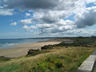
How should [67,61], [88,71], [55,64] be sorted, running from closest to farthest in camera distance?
[88,71]
[55,64]
[67,61]

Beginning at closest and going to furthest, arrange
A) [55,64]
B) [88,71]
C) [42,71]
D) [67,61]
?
[88,71]
[42,71]
[55,64]
[67,61]

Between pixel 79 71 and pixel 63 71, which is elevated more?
pixel 79 71

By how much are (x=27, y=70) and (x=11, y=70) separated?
120 centimetres

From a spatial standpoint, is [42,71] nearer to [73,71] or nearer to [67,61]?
[73,71]

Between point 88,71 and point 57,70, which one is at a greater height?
point 88,71

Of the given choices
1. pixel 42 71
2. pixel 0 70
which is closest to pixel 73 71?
pixel 42 71

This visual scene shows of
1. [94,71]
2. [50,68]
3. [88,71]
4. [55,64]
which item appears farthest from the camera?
[55,64]

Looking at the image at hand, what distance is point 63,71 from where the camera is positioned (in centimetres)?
757

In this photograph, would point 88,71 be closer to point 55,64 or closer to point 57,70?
point 57,70

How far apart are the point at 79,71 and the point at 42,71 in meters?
2.50

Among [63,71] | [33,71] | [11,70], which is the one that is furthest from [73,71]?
[11,70]

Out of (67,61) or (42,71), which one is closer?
(42,71)

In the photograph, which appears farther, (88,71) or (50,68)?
(50,68)

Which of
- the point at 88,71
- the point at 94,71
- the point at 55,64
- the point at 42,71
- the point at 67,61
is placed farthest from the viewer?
the point at 67,61
